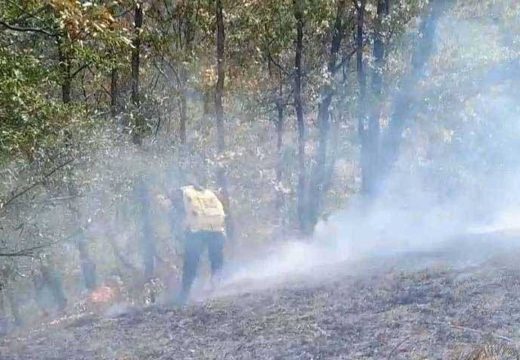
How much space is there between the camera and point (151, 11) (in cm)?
1981

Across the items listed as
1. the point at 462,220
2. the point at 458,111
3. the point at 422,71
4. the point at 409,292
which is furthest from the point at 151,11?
the point at 409,292

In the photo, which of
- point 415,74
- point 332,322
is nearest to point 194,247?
point 332,322

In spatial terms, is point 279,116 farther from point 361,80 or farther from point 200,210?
point 200,210

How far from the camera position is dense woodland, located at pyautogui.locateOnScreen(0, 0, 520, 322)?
1708 centimetres

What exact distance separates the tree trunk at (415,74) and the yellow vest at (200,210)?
10.4 m

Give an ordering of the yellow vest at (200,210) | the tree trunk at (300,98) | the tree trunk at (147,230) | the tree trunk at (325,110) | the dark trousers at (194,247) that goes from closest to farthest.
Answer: the yellow vest at (200,210)
the dark trousers at (194,247)
the tree trunk at (147,230)
the tree trunk at (300,98)
the tree trunk at (325,110)

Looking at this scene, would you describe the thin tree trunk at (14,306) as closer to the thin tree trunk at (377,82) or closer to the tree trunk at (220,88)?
the tree trunk at (220,88)

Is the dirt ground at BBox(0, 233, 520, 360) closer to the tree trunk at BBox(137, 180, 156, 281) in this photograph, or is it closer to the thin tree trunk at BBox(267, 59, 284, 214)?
the tree trunk at BBox(137, 180, 156, 281)

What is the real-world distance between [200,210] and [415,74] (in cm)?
1085

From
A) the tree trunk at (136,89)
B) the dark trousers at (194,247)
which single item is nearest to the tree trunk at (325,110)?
the tree trunk at (136,89)

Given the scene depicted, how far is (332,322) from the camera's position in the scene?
271 inches

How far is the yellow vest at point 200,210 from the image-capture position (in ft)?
32.8

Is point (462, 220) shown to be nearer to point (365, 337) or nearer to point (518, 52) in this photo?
point (518, 52)

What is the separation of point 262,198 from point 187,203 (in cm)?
1492
